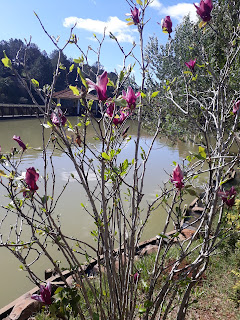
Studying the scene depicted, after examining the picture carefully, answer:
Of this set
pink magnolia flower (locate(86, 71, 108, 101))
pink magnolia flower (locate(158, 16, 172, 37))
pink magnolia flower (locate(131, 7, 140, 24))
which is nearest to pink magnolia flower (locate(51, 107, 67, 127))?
pink magnolia flower (locate(86, 71, 108, 101))

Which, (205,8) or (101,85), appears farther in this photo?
(205,8)

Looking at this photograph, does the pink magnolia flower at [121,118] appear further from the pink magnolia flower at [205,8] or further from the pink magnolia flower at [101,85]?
the pink magnolia flower at [205,8]

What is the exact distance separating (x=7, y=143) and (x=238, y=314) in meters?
10.3

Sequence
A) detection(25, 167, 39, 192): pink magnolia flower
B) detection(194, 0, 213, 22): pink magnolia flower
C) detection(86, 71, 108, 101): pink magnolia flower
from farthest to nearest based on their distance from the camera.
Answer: detection(194, 0, 213, 22): pink magnolia flower, detection(25, 167, 39, 192): pink magnolia flower, detection(86, 71, 108, 101): pink magnolia flower

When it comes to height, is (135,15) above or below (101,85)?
above

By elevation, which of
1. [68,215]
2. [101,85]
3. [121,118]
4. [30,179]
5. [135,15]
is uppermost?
[135,15]

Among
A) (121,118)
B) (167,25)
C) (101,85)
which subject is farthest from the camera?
(167,25)

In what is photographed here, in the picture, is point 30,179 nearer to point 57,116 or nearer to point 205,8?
point 57,116

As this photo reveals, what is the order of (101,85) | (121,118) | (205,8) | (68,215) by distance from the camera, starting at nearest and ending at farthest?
(101,85) < (121,118) < (205,8) < (68,215)

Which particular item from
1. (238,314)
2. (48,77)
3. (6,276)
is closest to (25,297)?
(6,276)

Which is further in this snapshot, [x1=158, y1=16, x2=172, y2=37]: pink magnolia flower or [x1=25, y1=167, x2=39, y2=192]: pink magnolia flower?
[x1=158, y1=16, x2=172, y2=37]: pink magnolia flower

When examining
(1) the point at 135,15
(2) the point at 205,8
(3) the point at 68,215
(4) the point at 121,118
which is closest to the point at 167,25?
(2) the point at 205,8

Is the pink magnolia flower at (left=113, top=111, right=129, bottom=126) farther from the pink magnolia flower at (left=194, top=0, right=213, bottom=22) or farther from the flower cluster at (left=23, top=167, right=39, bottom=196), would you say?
the pink magnolia flower at (left=194, top=0, right=213, bottom=22)

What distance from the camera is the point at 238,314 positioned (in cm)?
217
